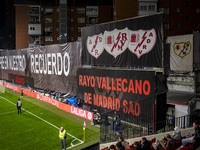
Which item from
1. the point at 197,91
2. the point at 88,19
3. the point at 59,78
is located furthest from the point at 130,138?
the point at 88,19

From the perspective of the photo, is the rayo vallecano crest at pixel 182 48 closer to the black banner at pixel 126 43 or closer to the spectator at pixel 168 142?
the black banner at pixel 126 43

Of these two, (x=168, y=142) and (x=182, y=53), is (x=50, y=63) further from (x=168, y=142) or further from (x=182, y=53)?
(x=168, y=142)

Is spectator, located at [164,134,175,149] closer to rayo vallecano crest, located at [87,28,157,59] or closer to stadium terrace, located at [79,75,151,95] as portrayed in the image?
stadium terrace, located at [79,75,151,95]

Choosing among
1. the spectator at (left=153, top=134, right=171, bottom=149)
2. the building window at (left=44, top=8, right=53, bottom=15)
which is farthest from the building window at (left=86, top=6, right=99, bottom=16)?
the spectator at (left=153, top=134, right=171, bottom=149)

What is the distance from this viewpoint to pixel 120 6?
42.7 m

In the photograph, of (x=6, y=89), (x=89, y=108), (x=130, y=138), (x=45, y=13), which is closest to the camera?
(x=130, y=138)

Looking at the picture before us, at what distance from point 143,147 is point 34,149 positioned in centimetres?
807

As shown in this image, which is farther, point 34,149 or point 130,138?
point 34,149

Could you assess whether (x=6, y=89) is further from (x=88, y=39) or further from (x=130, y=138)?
(x=130, y=138)

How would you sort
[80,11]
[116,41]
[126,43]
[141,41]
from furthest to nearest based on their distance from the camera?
1. [80,11]
2. [116,41]
3. [126,43]
4. [141,41]

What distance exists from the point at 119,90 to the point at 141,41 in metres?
4.11

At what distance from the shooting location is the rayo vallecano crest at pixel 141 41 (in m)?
14.2

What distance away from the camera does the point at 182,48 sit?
19500 mm

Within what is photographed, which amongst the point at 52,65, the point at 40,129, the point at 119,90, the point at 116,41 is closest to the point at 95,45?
the point at 116,41
